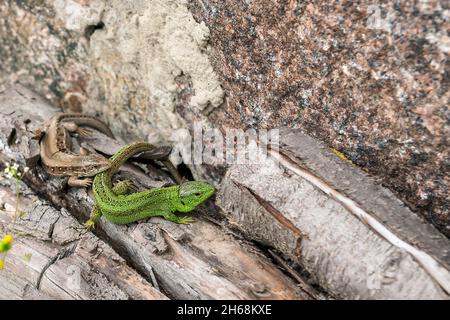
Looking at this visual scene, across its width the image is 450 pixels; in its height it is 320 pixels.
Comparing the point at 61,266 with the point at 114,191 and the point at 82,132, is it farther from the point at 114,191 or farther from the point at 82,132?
the point at 82,132

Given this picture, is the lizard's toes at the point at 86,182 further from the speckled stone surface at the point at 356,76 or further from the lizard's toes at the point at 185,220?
the speckled stone surface at the point at 356,76

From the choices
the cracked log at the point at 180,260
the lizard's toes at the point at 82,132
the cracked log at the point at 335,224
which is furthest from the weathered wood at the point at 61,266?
the lizard's toes at the point at 82,132

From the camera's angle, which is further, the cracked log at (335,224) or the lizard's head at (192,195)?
the lizard's head at (192,195)

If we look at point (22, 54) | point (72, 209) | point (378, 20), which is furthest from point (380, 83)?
point (22, 54)

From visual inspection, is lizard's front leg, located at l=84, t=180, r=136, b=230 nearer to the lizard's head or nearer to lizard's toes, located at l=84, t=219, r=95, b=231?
lizard's toes, located at l=84, t=219, r=95, b=231
